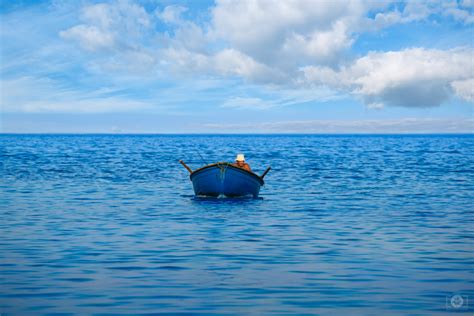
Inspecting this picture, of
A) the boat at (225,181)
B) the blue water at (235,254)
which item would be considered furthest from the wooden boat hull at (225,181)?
the blue water at (235,254)

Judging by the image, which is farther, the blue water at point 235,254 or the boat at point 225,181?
the boat at point 225,181

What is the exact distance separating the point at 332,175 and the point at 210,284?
33.2 meters

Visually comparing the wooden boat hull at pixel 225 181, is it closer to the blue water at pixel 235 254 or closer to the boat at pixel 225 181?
the boat at pixel 225 181

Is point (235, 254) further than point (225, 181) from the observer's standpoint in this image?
No

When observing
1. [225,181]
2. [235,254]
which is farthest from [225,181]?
[235,254]

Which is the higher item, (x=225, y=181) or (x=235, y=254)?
(x=225, y=181)

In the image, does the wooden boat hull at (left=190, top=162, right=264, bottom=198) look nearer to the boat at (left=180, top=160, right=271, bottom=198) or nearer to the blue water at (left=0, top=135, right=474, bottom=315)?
the boat at (left=180, top=160, right=271, bottom=198)

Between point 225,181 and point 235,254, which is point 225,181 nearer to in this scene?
point 225,181

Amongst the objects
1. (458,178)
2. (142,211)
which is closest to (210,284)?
(142,211)

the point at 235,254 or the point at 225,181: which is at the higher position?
the point at 225,181

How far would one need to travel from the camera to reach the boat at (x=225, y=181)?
89.7 feet

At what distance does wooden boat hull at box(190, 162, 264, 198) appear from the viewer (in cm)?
2734

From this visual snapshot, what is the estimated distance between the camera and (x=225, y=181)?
27.6 meters

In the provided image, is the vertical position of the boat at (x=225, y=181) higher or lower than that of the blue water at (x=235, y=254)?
higher
